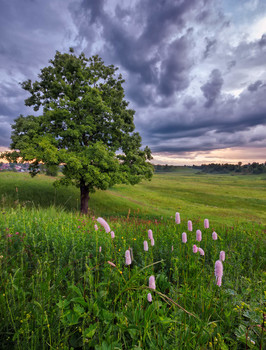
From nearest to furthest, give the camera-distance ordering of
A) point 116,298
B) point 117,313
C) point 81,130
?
point 116,298 → point 117,313 → point 81,130

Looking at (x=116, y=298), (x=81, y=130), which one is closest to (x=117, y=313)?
(x=116, y=298)

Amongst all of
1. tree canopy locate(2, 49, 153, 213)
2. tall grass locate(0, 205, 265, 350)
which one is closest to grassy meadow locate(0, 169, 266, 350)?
tall grass locate(0, 205, 265, 350)

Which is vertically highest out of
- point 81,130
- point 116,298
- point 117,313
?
point 81,130

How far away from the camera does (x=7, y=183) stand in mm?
25844

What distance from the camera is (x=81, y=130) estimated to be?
16.5 metres

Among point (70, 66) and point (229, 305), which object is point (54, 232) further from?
point (70, 66)

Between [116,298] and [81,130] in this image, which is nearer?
[116,298]

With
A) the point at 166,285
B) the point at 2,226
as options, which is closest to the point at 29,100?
the point at 2,226

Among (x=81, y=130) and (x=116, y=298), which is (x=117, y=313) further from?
(x=81, y=130)

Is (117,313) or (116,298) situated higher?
(116,298)

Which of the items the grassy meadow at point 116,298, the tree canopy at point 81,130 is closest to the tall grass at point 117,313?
the grassy meadow at point 116,298

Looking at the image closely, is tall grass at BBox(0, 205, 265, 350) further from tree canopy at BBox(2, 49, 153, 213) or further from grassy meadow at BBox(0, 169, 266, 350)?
tree canopy at BBox(2, 49, 153, 213)

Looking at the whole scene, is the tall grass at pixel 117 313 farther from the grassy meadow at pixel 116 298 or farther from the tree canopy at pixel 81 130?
the tree canopy at pixel 81 130

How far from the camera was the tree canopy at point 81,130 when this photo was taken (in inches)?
595
